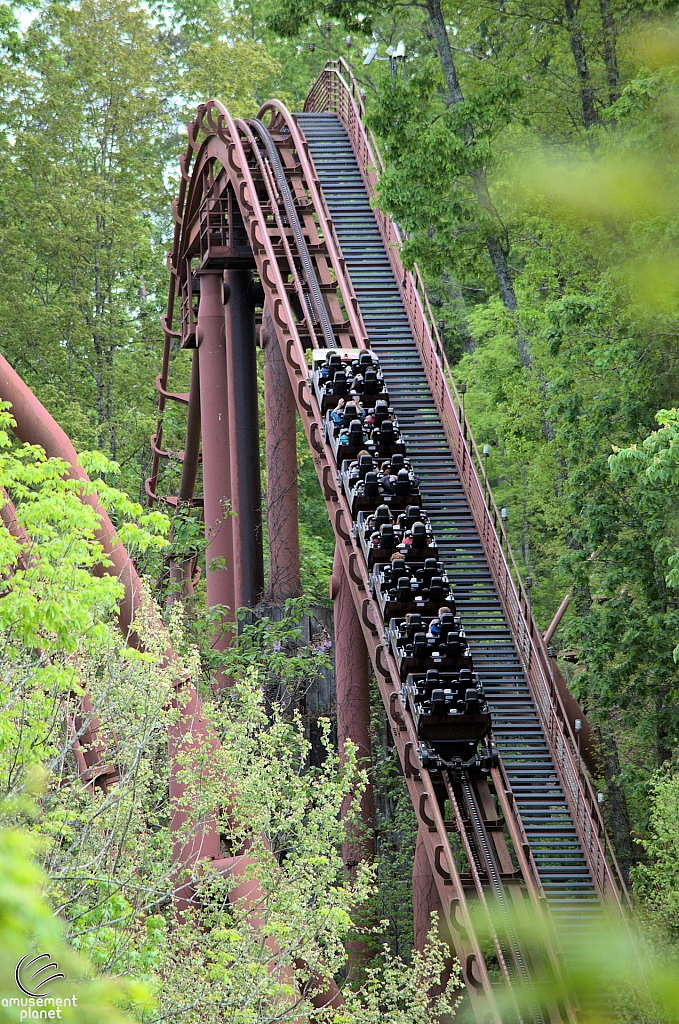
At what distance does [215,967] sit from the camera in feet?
25.6

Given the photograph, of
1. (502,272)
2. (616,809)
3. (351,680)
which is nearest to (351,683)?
(351,680)

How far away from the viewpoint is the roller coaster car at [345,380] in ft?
57.9

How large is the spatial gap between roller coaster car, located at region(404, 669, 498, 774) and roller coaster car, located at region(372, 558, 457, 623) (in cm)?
106

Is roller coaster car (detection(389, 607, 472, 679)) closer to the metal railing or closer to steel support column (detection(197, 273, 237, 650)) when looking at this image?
the metal railing

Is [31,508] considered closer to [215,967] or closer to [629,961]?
[215,967]

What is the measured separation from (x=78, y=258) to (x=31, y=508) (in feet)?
69.7

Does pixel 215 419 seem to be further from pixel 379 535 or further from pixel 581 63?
pixel 581 63

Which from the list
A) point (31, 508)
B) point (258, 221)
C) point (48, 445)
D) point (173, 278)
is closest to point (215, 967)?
point (31, 508)

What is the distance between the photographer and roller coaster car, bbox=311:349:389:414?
57.9ft

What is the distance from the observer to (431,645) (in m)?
14.7

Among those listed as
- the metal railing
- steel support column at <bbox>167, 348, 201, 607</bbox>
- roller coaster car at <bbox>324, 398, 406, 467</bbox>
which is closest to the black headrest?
the metal railing

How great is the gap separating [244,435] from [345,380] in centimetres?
426

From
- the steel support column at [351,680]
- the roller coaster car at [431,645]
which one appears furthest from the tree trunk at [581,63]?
the roller coaster car at [431,645]

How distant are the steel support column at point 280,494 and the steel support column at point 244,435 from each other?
0.31 meters
